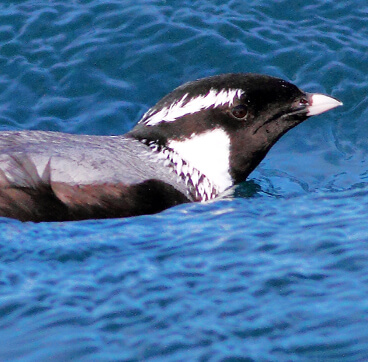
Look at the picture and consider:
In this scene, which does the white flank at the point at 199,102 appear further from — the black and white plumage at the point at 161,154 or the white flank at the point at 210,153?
the white flank at the point at 210,153

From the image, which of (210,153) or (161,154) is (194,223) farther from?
(210,153)

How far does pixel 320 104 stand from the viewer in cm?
842

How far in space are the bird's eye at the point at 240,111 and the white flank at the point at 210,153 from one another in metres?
0.19

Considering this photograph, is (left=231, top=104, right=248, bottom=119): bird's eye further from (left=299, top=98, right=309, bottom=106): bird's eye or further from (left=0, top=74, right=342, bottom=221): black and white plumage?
(left=299, top=98, right=309, bottom=106): bird's eye

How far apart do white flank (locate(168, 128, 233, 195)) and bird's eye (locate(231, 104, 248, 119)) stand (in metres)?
0.19

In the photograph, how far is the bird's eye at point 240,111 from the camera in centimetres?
816

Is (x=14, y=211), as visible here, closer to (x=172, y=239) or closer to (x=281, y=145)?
(x=172, y=239)

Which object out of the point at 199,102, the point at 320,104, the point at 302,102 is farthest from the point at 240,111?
the point at 320,104

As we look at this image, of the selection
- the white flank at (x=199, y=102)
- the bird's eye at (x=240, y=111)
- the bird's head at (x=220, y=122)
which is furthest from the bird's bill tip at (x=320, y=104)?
the white flank at (x=199, y=102)

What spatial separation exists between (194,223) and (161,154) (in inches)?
45.5

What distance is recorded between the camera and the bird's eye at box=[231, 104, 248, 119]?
8156mm

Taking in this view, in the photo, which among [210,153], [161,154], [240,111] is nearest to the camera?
[161,154]

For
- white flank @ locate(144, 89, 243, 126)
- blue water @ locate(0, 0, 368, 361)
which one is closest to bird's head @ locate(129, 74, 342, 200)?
white flank @ locate(144, 89, 243, 126)

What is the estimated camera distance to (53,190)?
671 cm
